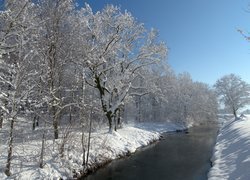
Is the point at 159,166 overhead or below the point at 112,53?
below

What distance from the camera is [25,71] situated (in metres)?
13.4

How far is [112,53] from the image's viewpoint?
27.8 meters

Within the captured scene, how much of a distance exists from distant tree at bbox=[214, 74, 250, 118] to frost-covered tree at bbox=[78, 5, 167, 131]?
37.1 metres

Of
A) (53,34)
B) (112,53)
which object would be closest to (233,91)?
(112,53)

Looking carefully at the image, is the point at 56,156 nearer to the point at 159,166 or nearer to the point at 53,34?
the point at 159,166

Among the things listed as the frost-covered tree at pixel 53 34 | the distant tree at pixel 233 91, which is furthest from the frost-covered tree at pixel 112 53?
the distant tree at pixel 233 91

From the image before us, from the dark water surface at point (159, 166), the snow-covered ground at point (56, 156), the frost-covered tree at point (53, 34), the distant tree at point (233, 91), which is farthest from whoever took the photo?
the distant tree at point (233, 91)

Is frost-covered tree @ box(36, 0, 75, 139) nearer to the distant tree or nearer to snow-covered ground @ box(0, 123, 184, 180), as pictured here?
snow-covered ground @ box(0, 123, 184, 180)

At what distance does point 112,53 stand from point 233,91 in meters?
43.0

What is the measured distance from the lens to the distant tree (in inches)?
2336

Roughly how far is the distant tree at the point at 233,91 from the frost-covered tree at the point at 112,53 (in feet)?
122

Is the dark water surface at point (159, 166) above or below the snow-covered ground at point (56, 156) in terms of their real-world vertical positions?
below

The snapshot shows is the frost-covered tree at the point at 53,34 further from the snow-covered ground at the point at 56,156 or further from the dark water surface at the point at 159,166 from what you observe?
the dark water surface at the point at 159,166

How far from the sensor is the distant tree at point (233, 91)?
59334 millimetres
